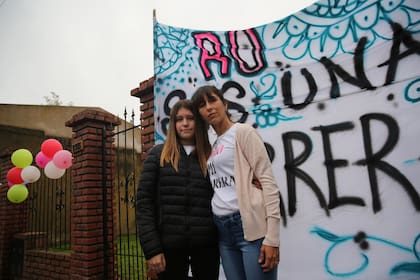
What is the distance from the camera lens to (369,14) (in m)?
2.25

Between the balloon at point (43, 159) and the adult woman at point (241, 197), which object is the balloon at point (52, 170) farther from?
the adult woman at point (241, 197)

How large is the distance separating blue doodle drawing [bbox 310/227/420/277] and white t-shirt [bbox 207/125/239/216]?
1089mm

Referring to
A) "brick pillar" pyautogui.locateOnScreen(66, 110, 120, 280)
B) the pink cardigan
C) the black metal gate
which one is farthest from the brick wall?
the pink cardigan

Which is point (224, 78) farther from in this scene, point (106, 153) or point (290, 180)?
point (106, 153)

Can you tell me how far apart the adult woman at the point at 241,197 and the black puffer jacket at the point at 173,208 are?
0.07 metres

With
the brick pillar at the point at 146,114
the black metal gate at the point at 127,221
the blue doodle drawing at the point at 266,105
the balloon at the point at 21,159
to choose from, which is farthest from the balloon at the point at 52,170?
the blue doodle drawing at the point at 266,105

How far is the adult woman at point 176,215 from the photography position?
1.48 metres

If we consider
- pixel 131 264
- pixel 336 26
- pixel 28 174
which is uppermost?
pixel 336 26

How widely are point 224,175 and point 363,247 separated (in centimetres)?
124

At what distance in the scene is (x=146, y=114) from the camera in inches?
129

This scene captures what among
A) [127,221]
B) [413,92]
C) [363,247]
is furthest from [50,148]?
[413,92]

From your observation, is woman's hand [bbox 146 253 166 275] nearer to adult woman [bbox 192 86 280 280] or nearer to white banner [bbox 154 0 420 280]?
adult woman [bbox 192 86 280 280]

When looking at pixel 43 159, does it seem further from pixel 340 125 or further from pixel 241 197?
pixel 340 125

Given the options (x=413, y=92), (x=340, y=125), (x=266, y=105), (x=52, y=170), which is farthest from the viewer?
(x=52, y=170)
